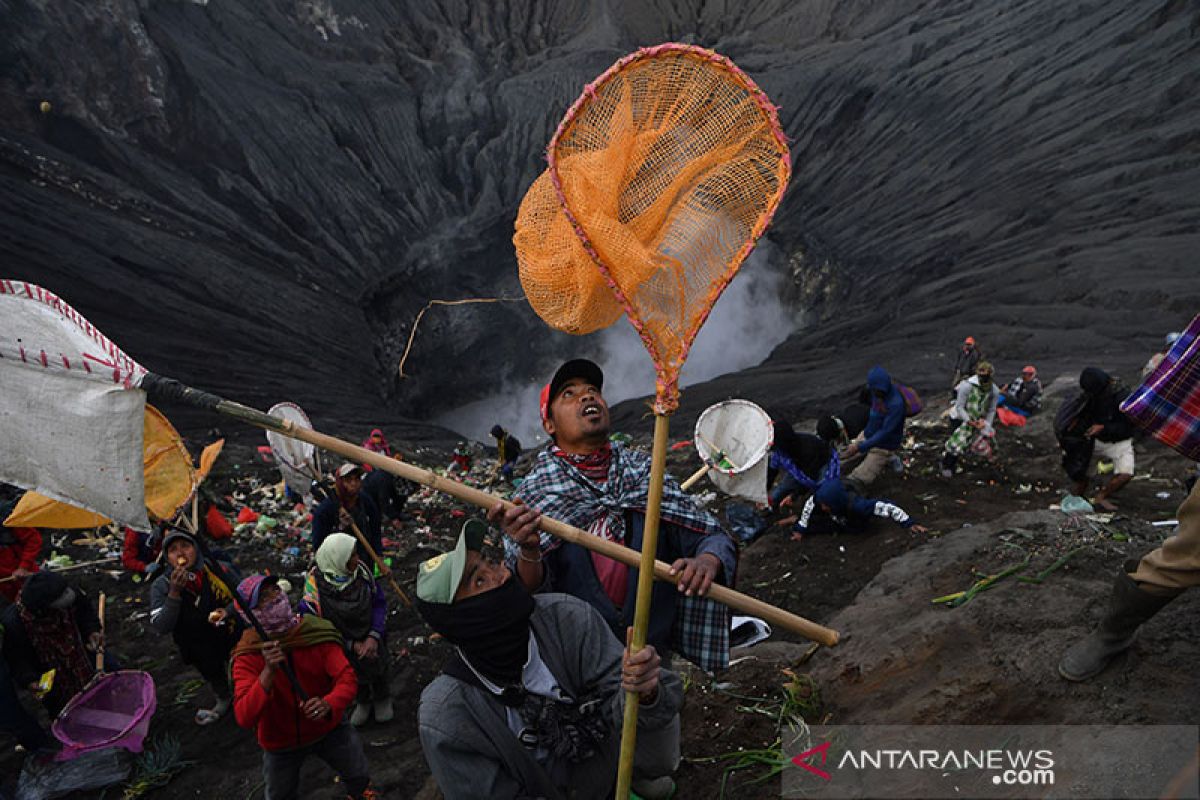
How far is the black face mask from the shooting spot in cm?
179

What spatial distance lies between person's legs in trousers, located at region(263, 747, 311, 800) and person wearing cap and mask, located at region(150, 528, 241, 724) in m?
0.83

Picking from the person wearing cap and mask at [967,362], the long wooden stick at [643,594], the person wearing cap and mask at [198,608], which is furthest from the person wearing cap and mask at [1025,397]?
the person wearing cap and mask at [198,608]

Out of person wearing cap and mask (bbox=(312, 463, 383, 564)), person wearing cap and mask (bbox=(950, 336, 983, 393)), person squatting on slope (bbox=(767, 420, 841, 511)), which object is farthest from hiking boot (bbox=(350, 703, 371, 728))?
person wearing cap and mask (bbox=(950, 336, 983, 393))

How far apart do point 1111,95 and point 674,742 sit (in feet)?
65.6

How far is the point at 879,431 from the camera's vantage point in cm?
613

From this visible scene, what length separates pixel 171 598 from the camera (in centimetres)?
365

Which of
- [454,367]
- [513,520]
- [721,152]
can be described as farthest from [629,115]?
[454,367]

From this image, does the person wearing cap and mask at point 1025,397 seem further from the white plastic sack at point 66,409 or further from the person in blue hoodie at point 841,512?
the white plastic sack at point 66,409

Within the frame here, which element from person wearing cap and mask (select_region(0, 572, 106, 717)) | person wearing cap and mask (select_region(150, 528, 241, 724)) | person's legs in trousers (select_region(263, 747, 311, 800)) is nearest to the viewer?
person's legs in trousers (select_region(263, 747, 311, 800))

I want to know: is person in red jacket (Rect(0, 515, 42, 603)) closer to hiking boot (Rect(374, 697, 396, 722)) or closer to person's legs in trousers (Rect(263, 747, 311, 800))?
hiking boot (Rect(374, 697, 396, 722))

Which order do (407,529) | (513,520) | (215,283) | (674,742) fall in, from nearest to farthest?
(513,520), (674,742), (407,529), (215,283)

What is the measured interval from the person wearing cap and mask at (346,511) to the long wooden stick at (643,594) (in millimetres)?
3417

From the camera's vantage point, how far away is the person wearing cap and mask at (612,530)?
2.22 meters

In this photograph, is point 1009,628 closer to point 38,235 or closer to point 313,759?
point 313,759
